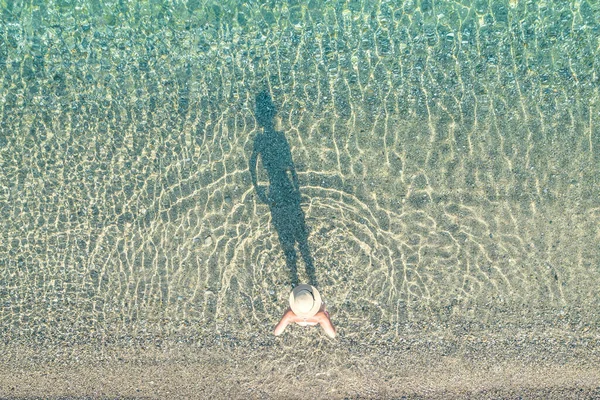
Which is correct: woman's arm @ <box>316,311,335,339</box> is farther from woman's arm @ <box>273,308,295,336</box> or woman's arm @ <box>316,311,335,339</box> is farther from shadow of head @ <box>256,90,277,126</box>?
shadow of head @ <box>256,90,277,126</box>

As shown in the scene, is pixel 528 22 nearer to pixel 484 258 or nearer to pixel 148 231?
pixel 484 258

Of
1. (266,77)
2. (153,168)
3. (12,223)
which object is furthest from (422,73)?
(12,223)

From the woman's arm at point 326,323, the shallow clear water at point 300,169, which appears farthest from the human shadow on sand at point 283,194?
the woman's arm at point 326,323

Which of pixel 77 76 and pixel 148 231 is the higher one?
pixel 77 76

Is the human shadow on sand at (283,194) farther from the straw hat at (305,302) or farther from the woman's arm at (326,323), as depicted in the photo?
the straw hat at (305,302)

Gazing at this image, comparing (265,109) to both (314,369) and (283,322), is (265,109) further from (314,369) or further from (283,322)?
(314,369)

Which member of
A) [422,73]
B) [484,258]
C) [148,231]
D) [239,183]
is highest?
[422,73]

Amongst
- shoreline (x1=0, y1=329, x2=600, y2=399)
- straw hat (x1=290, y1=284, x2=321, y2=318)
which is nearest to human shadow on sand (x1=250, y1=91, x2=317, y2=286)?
straw hat (x1=290, y1=284, x2=321, y2=318)
